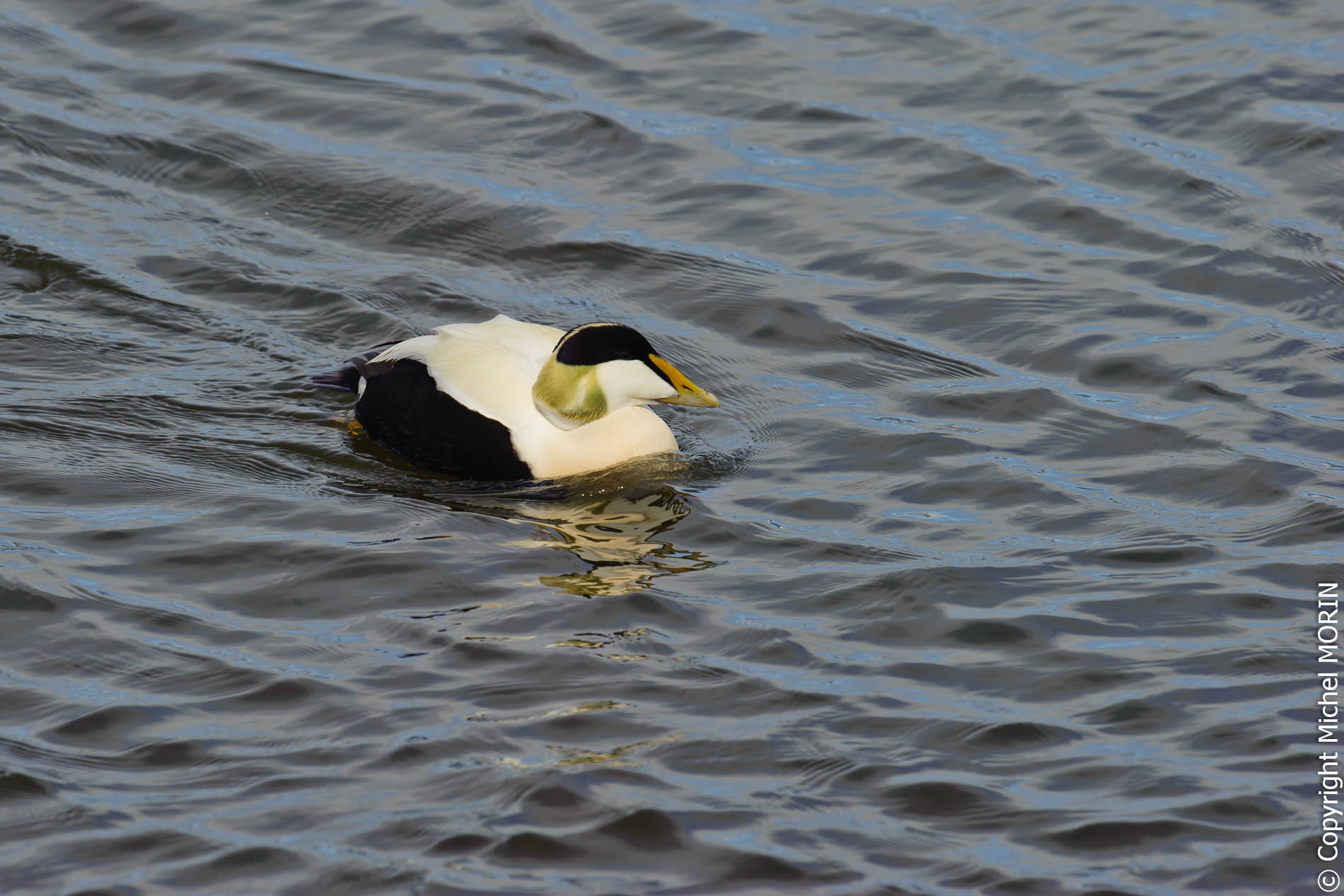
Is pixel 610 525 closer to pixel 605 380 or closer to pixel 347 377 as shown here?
pixel 605 380

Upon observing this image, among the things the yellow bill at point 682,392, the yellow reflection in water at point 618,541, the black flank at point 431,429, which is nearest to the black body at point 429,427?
the black flank at point 431,429

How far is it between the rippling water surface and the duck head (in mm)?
309

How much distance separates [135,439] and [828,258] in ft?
12.4

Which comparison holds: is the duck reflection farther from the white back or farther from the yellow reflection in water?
the white back

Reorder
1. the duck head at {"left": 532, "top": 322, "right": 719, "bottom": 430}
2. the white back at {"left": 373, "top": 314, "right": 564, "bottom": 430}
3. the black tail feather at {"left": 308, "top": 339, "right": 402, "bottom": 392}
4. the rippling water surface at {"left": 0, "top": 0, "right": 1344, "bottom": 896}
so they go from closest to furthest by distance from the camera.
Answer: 1. the rippling water surface at {"left": 0, "top": 0, "right": 1344, "bottom": 896}
2. the duck head at {"left": 532, "top": 322, "right": 719, "bottom": 430}
3. the white back at {"left": 373, "top": 314, "right": 564, "bottom": 430}
4. the black tail feather at {"left": 308, "top": 339, "right": 402, "bottom": 392}

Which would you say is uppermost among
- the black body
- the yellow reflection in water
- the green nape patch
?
the green nape patch

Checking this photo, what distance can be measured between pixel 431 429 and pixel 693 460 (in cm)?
113

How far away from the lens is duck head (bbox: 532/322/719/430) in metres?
7.08

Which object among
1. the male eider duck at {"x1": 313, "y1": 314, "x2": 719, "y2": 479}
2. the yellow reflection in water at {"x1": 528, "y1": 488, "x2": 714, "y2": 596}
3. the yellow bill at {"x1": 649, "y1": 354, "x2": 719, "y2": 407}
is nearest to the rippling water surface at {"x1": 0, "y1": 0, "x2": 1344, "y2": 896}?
the yellow reflection in water at {"x1": 528, "y1": 488, "x2": 714, "y2": 596}

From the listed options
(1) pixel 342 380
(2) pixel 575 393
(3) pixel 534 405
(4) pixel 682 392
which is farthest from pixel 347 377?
(4) pixel 682 392

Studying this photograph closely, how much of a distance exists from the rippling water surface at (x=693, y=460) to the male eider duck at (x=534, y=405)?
0.42ft

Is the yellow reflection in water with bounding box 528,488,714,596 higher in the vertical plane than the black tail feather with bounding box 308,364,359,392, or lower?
lower

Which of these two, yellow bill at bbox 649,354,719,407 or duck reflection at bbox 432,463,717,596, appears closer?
duck reflection at bbox 432,463,717,596

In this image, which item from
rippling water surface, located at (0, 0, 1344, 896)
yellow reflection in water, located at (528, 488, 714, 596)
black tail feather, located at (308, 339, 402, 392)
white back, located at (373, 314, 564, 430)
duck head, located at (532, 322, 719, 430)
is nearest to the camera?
rippling water surface, located at (0, 0, 1344, 896)
